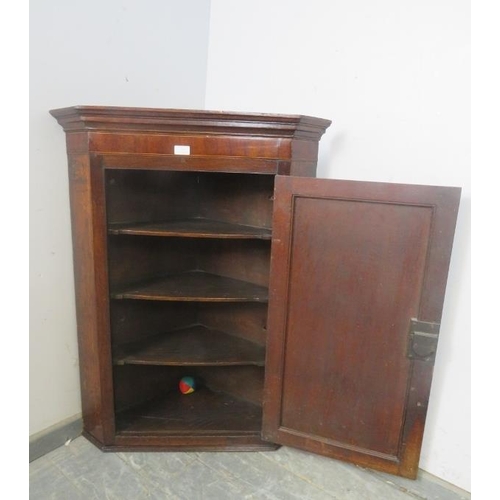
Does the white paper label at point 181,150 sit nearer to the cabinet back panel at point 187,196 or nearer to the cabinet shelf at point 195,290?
the cabinet back panel at point 187,196

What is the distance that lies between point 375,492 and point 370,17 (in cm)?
189

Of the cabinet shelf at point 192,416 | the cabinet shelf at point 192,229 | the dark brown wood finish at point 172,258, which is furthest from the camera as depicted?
the cabinet shelf at point 192,416

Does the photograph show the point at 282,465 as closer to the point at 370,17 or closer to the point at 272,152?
the point at 272,152

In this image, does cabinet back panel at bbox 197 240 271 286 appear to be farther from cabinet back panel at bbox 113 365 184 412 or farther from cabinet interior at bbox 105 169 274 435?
cabinet back panel at bbox 113 365 184 412

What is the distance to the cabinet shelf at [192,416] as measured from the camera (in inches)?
70.8

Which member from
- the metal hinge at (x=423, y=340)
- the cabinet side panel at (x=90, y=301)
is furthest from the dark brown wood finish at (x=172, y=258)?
the metal hinge at (x=423, y=340)

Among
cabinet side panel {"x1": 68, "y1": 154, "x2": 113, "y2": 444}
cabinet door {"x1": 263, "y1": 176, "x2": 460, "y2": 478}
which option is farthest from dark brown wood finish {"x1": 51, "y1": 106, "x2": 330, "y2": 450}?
cabinet door {"x1": 263, "y1": 176, "x2": 460, "y2": 478}

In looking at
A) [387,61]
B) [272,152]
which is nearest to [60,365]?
[272,152]

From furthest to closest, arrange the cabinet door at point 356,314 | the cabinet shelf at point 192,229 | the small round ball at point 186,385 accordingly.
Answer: the small round ball at point 186,385
the cabinet shelf at point 192,229
the cabinet door at point 356,314

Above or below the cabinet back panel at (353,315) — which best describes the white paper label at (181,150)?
above

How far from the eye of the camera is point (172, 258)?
199 cm

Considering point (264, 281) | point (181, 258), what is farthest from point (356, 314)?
point (181, 258)

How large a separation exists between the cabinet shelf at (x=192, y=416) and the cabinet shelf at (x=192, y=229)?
87cm

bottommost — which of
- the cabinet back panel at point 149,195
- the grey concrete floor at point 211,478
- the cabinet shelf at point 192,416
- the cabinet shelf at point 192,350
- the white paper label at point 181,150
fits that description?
the grey concrete floor at point 211,478
